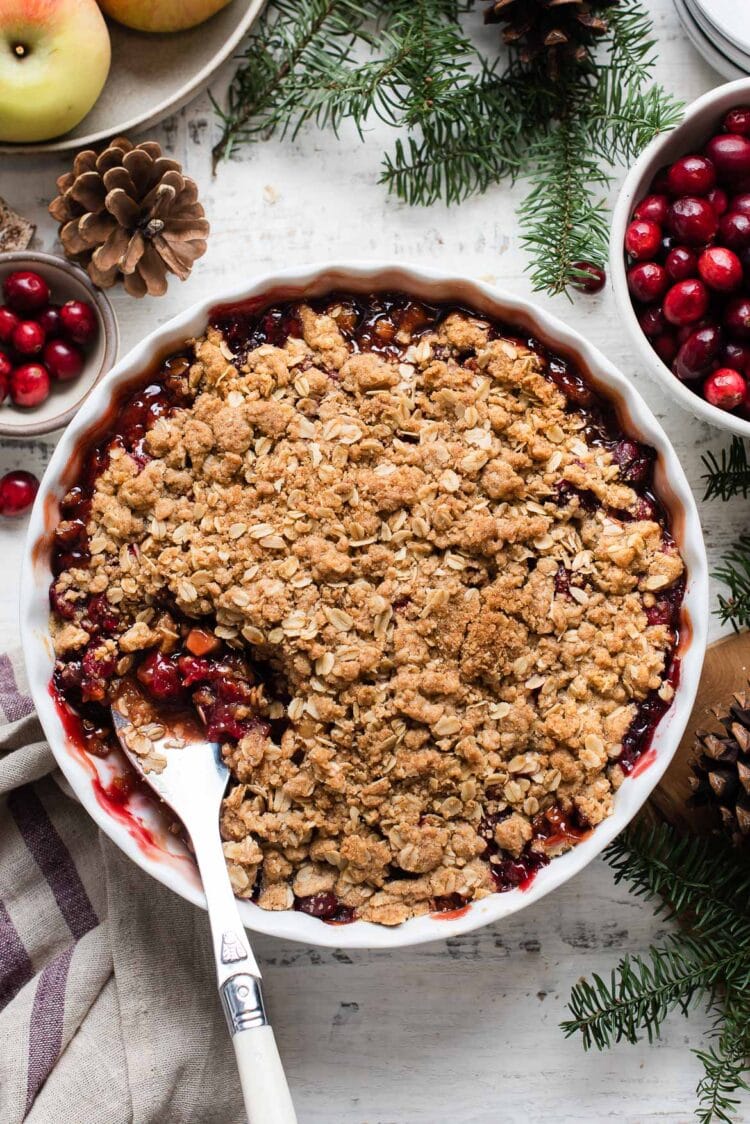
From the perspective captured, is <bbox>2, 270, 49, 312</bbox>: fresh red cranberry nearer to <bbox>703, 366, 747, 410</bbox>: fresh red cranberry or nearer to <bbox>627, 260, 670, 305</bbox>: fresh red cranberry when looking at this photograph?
<bbox>627, 260, 670, 305</bbox>: fresh red cranberry

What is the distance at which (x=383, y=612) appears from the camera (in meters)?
1.62

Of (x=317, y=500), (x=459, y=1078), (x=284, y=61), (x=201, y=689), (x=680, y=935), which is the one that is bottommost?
(x=459, y=1078)

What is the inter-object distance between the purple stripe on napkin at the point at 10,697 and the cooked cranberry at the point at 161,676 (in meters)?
0.41

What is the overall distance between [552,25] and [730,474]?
2.83 ft

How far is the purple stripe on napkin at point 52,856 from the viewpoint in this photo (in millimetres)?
1967

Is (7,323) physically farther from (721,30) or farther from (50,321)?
(721,30)

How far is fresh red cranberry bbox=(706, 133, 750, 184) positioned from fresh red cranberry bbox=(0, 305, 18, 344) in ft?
4.24

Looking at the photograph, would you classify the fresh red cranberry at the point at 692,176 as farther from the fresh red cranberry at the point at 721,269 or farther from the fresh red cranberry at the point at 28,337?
the fresh red cranberry at the point at 28,337

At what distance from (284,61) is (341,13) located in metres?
0.14

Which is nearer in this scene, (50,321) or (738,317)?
(738,317)

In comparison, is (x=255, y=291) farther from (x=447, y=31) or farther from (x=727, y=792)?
(x=727, y=792)

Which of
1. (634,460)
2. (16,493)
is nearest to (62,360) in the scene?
(16,493)

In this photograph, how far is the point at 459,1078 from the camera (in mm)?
1986

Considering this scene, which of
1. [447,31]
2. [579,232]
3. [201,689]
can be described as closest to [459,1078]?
[201,689]
